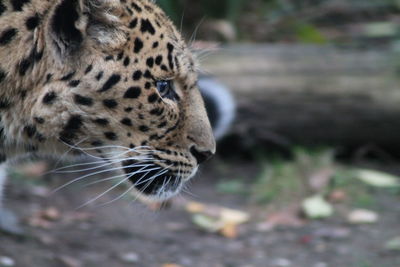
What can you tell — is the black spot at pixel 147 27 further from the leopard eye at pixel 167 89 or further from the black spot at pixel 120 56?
the leopard eye at pixel 167 89

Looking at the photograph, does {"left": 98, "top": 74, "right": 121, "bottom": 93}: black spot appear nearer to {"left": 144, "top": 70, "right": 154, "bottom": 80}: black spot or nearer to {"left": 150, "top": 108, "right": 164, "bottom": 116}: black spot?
{"left": 144, "top": 70, "right": 154, "bottom": 80}: black spot

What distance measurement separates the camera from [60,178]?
6.65m

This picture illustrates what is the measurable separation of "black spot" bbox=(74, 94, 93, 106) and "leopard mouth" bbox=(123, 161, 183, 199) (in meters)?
0.51

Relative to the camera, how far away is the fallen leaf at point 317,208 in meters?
5.86

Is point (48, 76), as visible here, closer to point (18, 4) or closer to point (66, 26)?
point (66, 26)

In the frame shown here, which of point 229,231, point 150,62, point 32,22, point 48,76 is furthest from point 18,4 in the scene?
point 229,231

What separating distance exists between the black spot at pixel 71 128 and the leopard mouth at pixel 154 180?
408 millimetres

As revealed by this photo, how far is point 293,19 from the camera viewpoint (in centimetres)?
1004

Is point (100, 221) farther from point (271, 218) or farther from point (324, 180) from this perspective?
point (324, 180)

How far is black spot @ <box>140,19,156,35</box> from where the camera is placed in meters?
3.56

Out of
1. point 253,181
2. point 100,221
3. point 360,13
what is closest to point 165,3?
point 253,181

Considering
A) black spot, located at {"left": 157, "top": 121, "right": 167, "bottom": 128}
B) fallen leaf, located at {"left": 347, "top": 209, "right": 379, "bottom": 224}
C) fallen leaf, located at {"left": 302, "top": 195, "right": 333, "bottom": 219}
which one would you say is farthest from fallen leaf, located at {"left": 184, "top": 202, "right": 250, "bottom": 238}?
black spot, located at {"left": 157, "top": 121, "right": 167, "bottom": 128}

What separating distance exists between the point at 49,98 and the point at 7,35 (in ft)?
1.18

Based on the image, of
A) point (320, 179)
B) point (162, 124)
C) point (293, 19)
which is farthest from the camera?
point (293, 19)
